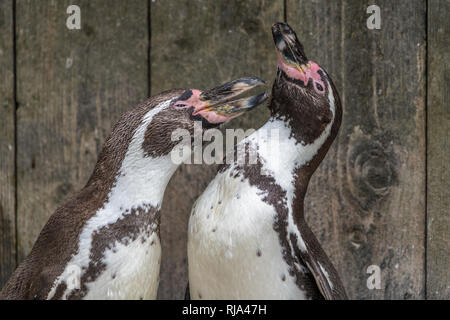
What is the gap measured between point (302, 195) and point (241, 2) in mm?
503

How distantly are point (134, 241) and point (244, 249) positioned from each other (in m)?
0.18

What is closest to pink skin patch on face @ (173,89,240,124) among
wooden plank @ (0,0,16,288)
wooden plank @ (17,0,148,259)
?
wooden plank @ (17,0,148,259)

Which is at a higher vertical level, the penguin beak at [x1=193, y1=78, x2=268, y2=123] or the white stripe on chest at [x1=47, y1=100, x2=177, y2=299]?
the penguin beak at [x1=193, y1=78, x2=268, y2=123]

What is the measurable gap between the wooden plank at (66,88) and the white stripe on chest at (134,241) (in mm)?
365

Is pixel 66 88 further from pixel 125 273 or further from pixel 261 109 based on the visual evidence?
pixel 125 273

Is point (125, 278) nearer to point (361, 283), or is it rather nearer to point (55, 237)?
point (55, 237)

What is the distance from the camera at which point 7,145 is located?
54.5 inches

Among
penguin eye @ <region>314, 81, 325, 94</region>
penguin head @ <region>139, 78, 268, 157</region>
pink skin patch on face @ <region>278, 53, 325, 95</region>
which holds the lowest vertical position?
penguin head @ <region>139, 78, 268, 157</region>

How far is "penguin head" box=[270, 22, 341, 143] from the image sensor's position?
1.06 m

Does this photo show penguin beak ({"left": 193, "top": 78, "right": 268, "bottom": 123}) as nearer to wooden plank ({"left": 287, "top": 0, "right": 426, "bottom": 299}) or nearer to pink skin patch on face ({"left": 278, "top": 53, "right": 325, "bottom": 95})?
pink skin patch on face ({"left": 278, "top": 53, "right": 325, "bottom": 95})

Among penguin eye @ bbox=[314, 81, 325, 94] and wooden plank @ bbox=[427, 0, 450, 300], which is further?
wooden plank @ bbox=[427, 0, 450, 300]

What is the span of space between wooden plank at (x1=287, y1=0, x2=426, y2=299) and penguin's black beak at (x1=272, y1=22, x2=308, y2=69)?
26 centimetres

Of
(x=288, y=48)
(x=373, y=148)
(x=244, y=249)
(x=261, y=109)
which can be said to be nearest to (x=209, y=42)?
(x=261, y=109)
